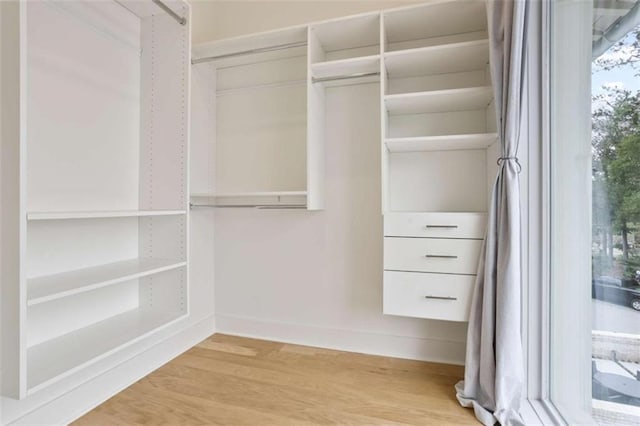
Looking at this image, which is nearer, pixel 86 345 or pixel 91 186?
pixel 86 345

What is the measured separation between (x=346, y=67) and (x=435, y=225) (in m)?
1.07

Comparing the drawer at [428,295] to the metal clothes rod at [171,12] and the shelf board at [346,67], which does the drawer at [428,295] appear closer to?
the shelf board at [346,67]

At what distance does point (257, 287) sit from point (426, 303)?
125 cm

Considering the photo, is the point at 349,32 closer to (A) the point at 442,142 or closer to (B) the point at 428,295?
(A) the point at 442,142

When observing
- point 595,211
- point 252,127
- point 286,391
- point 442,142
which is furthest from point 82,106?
point 595,211

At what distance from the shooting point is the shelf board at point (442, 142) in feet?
5.62

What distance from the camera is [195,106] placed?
7.45 ft

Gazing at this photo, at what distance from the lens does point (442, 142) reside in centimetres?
183

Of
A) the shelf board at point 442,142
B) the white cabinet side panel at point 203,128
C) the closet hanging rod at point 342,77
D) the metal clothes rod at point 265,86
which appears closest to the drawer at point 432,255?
the shelf board at point 442,142

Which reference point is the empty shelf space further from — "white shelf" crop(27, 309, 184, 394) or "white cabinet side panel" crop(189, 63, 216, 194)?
"white shelf" crop(27, 309, 184, 394)

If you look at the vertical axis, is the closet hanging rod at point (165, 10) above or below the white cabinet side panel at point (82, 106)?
above

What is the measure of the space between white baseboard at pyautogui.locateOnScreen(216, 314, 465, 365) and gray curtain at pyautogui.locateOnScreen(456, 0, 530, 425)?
425mm

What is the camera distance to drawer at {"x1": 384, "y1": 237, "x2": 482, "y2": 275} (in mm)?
1667

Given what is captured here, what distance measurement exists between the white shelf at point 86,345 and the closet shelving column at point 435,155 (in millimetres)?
1264
